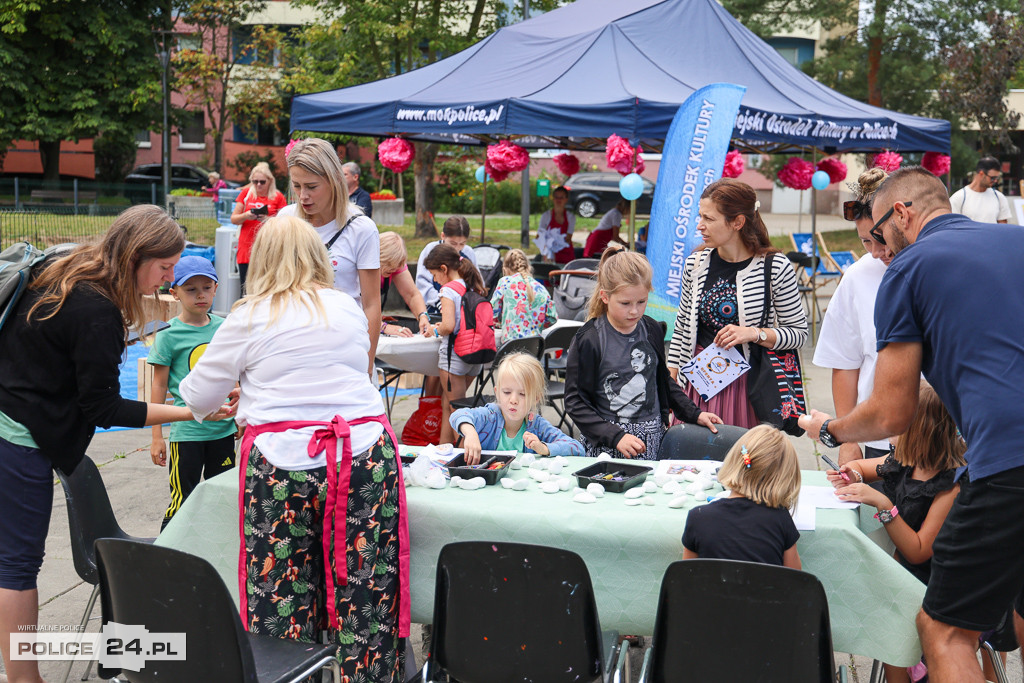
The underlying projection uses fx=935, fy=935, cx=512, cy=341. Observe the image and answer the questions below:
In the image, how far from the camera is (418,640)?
403cm

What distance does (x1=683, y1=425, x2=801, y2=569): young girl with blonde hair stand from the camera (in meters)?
2.67

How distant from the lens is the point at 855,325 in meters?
3.62

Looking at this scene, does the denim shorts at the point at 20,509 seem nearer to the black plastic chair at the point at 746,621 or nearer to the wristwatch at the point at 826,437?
the black plastic chair at the point at 746,621

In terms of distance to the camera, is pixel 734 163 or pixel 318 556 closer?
pixel 318 556

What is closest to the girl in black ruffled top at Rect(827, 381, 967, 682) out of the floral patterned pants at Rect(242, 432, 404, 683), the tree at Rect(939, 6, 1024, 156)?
the floral patterned pants at Rect(242, 432, 404, 683)

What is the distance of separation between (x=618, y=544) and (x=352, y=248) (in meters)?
1.97

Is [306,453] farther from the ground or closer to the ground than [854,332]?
closer to the ground

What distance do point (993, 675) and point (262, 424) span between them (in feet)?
8.45

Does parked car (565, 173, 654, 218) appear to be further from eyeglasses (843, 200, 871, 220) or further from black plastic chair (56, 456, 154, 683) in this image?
black plastic chair (56, 456, 154, 683)

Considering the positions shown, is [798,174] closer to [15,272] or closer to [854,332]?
[854,332]

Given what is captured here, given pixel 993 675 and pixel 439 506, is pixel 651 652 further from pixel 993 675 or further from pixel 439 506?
pixel 993 675

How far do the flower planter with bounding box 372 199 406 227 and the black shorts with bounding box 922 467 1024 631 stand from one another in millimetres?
22895

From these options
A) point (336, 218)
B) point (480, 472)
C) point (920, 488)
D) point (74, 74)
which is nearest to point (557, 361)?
point (336, 218)

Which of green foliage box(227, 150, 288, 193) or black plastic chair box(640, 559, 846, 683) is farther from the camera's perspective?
green foliage box(227, 150, 288, 193)
